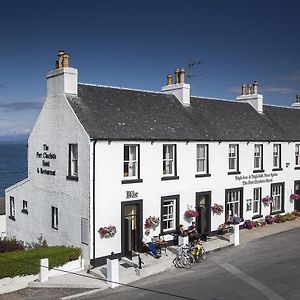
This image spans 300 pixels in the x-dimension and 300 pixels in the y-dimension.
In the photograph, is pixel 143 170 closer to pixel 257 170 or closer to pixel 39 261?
pixel 39 261

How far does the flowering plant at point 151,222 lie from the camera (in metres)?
20.2

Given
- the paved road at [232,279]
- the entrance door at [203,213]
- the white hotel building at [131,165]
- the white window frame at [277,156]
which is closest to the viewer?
the paved road at [232,279]

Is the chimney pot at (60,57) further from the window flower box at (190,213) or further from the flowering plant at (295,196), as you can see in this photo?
the flowering plant at (295,196)

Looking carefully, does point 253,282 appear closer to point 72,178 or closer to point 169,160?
point 169,160

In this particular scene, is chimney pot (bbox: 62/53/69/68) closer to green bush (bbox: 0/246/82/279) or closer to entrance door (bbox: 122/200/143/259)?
entrance door (bbox: 122/200/143/259)

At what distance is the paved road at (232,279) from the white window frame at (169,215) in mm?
2751

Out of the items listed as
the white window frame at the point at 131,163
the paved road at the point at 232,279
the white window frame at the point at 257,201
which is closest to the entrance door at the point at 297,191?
the white window frame at the point at 257,201

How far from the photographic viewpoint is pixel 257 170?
26344 millimetres

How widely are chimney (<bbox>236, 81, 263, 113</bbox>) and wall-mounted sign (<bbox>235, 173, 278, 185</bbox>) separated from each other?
16.9 ft

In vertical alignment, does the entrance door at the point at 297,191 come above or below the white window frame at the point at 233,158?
below

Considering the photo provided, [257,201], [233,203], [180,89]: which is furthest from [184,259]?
[180,89]

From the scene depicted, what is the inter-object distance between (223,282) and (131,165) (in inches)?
275

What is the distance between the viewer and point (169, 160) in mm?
21484

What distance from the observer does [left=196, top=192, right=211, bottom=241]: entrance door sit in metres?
22.6
